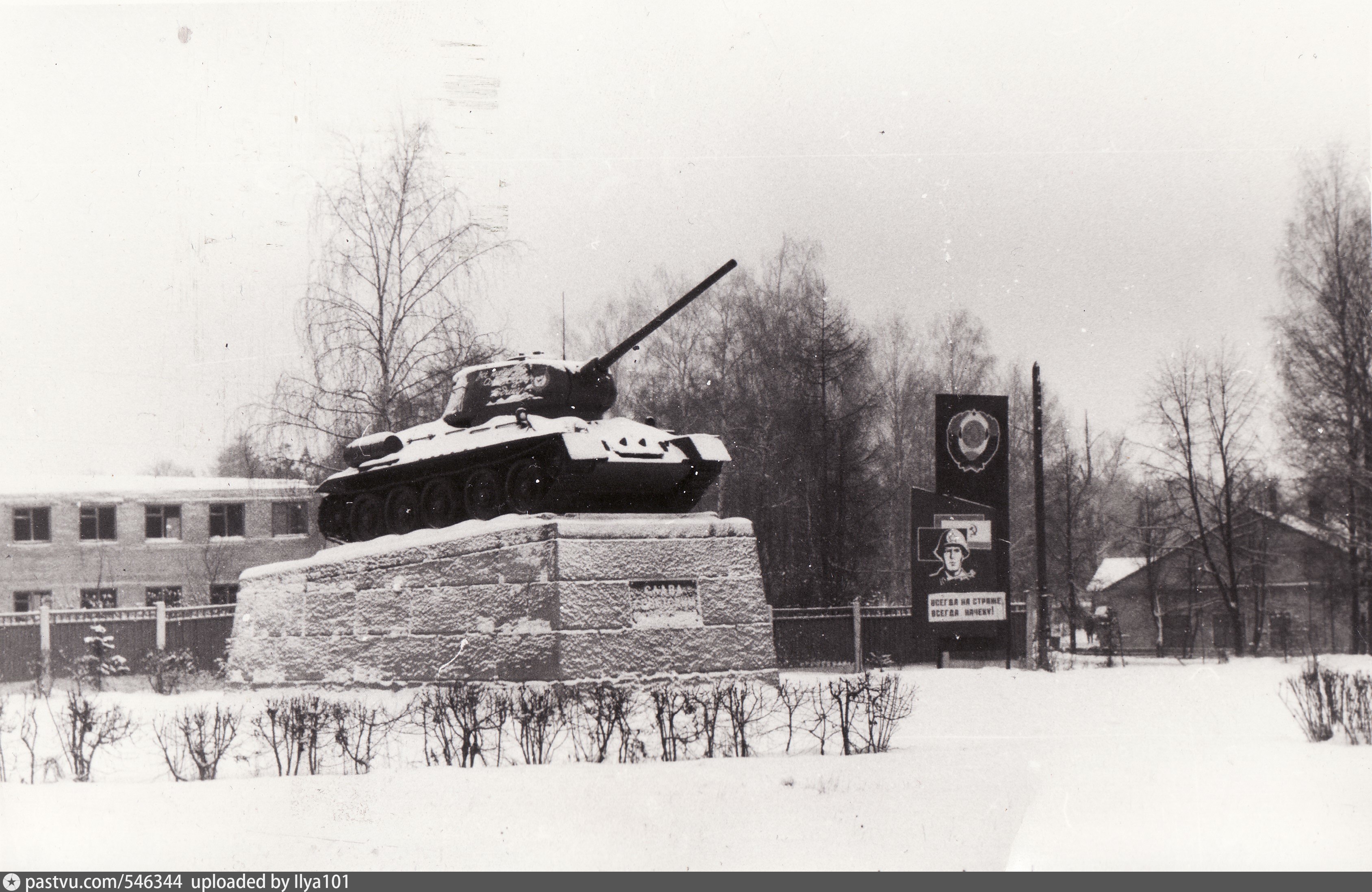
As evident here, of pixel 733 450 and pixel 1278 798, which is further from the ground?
pixel 733 450

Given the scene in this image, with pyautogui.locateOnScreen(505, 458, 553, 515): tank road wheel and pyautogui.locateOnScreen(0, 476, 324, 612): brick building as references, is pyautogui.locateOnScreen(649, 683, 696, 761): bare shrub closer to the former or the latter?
pyautogui.locateOnScreen(505, 458, 553, 515): tank road wheel

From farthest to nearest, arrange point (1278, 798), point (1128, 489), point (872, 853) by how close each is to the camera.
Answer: point (1128, 489) → point (1278, 798) → point (872, 853)

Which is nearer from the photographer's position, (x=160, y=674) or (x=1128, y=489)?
(x=160, y=674)

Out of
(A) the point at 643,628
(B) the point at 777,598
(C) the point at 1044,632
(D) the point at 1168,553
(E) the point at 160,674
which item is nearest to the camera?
(A) the point at 643,628

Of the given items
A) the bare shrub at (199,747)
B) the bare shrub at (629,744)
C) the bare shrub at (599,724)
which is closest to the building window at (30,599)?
the bare shrub at (199,747)

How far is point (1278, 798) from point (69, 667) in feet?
54.7

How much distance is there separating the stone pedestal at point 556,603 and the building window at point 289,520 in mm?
15863

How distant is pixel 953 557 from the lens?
1602cm

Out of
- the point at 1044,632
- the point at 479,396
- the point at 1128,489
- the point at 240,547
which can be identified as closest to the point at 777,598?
the point at 1044,632

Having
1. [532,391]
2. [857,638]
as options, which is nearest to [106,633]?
[532,391]

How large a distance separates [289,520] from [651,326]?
65.2 feet

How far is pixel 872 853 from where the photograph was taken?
605 cm

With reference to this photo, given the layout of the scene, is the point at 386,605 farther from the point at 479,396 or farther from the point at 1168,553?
the point at 1168,553

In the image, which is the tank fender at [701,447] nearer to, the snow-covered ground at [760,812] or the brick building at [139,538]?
the snow-covered ground at [760,812]
